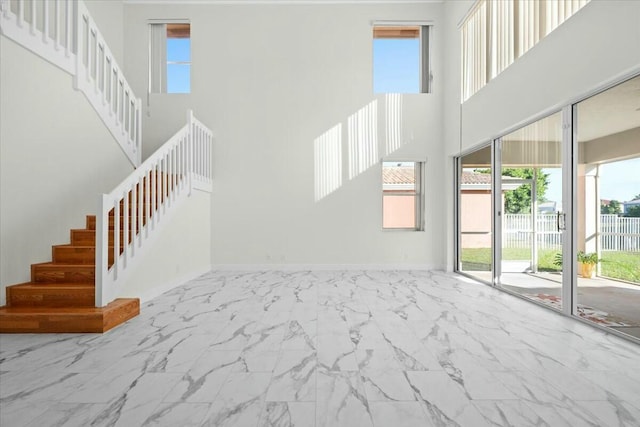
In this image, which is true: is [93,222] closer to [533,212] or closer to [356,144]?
[356,144]

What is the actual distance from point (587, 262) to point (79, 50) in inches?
245

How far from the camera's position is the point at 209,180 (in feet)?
19.0

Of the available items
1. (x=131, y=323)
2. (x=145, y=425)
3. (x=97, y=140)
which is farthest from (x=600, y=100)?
(x=97, y=140)

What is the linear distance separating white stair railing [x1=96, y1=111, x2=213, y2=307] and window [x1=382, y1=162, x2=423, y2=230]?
3.40 meters

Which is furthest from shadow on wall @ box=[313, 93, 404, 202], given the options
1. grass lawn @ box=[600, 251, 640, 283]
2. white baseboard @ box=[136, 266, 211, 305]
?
grass lawn @ box=[600, 251, 640, 283]

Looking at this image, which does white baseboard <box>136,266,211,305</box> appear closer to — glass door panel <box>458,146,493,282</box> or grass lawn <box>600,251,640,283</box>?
glass door panel <box>458,146,493,282</box>

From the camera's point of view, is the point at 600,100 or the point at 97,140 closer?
the point at 600,100

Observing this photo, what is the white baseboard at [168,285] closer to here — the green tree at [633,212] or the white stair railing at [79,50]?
the white stair railing at [79,50]

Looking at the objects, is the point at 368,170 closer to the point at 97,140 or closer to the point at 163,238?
the point at 163,238

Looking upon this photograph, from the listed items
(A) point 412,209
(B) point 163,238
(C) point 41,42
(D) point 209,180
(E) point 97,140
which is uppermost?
(C) point 41,42

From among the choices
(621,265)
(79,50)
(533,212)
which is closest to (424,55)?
(533,212)

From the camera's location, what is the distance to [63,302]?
3.04 m

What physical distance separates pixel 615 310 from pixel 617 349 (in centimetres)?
80

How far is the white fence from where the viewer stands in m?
2.71
